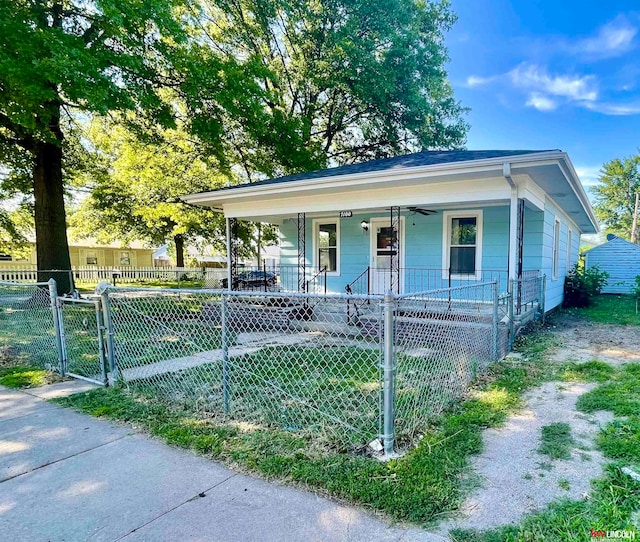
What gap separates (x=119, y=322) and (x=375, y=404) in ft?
12.1

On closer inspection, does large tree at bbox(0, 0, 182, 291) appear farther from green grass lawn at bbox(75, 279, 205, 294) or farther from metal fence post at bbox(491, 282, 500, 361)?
green grass lawn at bbox(75, 279, 205, 294)

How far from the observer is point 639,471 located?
7.92 ft

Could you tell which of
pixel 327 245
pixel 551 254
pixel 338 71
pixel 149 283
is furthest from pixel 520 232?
pixel 149 283

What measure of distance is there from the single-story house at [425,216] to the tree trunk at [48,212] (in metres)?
4.68

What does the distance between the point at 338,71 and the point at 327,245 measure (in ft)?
28.0

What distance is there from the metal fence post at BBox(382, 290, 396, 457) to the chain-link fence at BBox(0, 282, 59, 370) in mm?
4527

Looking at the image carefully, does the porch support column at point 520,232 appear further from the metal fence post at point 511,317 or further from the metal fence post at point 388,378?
the metal fence post at point 388,378

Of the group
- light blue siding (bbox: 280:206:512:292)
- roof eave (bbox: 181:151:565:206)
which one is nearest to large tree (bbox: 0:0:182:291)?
roof eave (bbox: 181:151:565:206)

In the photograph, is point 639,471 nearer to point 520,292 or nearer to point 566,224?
point 520,292

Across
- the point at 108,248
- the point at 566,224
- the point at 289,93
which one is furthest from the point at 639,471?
the point at 108,248

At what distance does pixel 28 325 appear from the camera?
6070mm

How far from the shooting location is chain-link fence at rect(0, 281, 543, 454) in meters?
3.00

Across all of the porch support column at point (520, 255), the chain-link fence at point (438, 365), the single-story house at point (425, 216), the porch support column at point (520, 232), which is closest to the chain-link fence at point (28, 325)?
the single-story house at point (425, 216)

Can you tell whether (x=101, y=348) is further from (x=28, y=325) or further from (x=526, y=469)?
(x=526, y=469)
